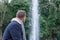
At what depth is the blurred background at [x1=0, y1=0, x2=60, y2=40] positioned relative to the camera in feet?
69.7

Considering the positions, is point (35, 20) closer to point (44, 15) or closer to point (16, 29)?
point (44, 15)

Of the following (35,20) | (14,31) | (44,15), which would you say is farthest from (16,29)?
(44,15)

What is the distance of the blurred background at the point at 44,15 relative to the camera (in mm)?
21234

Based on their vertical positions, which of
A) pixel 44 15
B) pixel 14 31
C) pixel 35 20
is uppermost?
pixel 14 31

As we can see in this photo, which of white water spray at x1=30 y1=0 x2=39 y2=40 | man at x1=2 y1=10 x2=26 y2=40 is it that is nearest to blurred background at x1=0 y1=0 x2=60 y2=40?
white water spray at x1=30 y1=0 x2=39 y2=40

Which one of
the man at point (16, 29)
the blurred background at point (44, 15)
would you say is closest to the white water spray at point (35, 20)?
the blurred background at point (44, 15)

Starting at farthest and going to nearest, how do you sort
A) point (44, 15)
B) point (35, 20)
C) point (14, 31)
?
point (44, 15), point (35, 20), point (14, 31)

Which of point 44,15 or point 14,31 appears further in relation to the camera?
point 44,15

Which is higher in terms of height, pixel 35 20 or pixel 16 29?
pixel 16 29

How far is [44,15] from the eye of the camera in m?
23.3

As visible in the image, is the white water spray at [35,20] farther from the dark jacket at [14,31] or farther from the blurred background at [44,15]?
the dark jacket at [14,31]

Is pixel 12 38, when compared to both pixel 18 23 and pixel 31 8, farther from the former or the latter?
pixel 31 8

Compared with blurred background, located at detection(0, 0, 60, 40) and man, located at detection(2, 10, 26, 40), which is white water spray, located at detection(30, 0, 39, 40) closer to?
blurred background, located at detection(0, 0, 60, 40)

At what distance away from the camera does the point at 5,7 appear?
21672 millimetres
